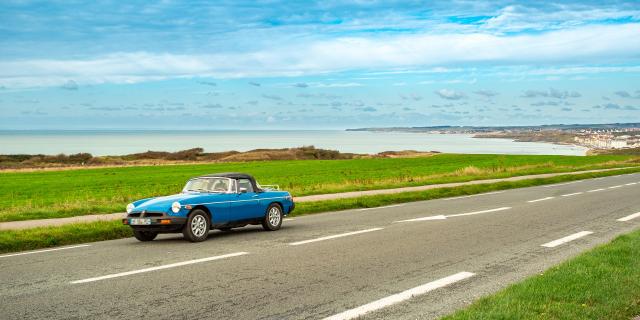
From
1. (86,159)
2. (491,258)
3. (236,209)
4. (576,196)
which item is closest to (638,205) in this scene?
(576,196)

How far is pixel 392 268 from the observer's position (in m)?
8.86

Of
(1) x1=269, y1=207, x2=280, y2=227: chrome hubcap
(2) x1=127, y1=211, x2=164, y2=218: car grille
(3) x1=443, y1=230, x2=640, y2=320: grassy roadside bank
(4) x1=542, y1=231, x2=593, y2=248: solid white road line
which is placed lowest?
(4) x1=542, y1=231, x2=593, y2=248: solid white road line

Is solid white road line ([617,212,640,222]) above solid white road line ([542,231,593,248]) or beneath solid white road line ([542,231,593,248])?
beneath

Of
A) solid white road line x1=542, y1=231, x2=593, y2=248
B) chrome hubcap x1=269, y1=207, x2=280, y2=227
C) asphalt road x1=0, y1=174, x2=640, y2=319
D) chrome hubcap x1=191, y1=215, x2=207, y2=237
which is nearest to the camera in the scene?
asphalt road x1=0, y1=174, x2=640, y2=319

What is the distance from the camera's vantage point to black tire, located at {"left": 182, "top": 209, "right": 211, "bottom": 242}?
38.4ft

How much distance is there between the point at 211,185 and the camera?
1302 cm

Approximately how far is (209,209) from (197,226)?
1.42 feet

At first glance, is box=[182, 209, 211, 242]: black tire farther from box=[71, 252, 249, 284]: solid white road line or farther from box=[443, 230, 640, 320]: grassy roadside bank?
box=[443, 230, 640, 320]: grassy roadside bank

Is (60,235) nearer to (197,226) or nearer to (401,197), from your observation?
(197,226)

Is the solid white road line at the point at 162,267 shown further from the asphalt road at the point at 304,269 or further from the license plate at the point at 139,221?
the license plate at the point at 139,221

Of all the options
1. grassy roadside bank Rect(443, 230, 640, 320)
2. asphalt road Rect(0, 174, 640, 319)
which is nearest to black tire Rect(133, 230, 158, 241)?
asphalt road Rect(0, 174, 640, 319)

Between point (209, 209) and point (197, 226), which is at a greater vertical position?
point (209, 209)

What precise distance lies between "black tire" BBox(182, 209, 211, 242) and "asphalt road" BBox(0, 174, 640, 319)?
0.71ft

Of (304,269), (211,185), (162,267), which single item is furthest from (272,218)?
(304,269)
